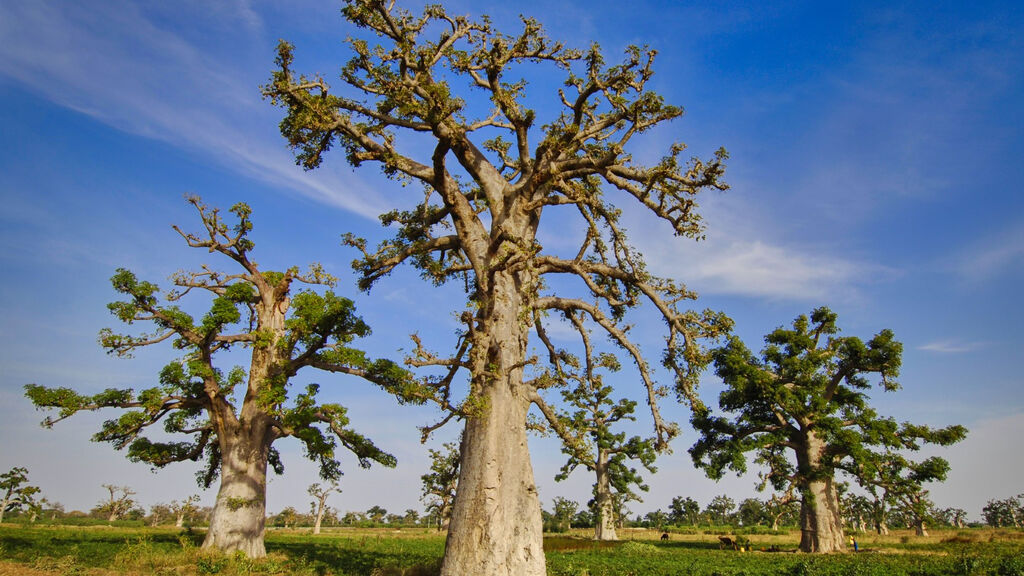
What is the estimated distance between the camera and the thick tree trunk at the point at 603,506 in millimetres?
36969

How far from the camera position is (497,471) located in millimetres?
8438

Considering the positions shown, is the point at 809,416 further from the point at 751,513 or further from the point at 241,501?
the point at 751,513

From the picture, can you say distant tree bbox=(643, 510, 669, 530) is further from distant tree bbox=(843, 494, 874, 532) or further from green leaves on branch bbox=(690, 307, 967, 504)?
green leaves on branch bbox=(690, 307, 967, 504)

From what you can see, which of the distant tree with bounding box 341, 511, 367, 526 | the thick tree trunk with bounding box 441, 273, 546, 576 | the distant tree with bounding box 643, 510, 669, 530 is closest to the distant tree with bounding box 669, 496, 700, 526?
the distant tree with bounding box 643, 510, 669, 530

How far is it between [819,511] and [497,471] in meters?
23.2

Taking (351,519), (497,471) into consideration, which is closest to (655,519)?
(351,519)

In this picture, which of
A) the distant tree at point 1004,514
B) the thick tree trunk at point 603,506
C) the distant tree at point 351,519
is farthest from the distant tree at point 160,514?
the distant tree at point 1004,514

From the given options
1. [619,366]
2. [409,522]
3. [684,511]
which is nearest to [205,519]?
[409,522]

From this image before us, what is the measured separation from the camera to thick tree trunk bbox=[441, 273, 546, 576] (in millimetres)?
7980

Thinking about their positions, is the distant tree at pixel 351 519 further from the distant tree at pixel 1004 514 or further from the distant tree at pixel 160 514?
the distant tree at pixel 1004 514

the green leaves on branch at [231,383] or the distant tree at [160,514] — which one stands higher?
the green leaves on branch at [231,383]

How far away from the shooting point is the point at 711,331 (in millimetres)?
10148

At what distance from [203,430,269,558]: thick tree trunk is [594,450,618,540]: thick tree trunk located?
945 inches

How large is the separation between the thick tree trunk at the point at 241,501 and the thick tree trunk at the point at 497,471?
1058 cm
